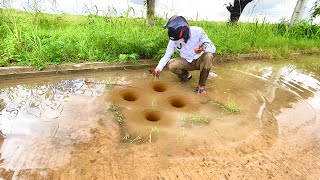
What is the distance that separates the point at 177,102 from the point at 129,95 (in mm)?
820

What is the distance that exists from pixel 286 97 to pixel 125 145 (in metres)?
3.19

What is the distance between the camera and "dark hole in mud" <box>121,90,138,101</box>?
4539mm

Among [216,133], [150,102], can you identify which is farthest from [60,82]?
[216,133]

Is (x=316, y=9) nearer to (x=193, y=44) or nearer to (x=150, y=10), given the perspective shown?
(x=150, y=10)

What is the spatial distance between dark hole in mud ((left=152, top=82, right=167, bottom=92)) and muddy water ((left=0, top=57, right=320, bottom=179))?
3 cm

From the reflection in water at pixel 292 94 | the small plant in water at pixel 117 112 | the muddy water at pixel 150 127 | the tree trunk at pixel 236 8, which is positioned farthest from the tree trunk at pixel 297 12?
the small plant in water at pixel 117 112

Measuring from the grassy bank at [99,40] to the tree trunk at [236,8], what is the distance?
2481mm

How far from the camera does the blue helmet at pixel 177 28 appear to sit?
13.6 feet

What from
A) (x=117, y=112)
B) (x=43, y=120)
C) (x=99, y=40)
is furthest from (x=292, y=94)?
(x=43, y=120)

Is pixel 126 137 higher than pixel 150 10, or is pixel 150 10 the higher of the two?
pixel 150 10

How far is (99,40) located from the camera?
19.1ft

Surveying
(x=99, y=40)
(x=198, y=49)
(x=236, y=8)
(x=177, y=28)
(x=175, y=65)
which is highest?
(x=177, y=28)

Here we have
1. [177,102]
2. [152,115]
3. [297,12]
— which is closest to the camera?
[152,115]

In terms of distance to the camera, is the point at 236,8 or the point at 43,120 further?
the point at 236,8
